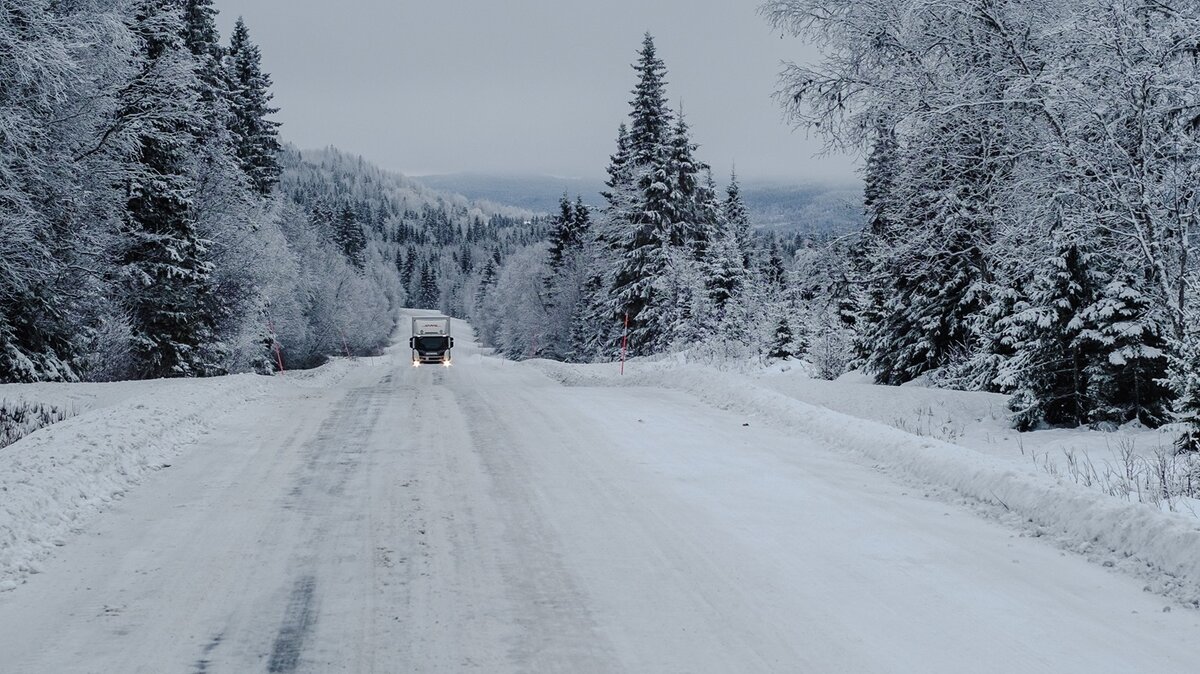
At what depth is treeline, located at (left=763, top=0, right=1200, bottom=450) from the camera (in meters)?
9.33

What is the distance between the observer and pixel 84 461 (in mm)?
7254

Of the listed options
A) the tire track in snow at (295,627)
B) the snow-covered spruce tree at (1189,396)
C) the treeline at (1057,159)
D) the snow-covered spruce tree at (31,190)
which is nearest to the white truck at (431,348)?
the snow-covered spruce tree at (31,190)

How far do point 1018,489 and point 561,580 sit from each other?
13.4 ft

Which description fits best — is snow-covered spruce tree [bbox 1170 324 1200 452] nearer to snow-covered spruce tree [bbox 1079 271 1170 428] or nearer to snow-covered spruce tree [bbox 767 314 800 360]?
snow-covered spruce tree [bbox 1079 271 1170 428]

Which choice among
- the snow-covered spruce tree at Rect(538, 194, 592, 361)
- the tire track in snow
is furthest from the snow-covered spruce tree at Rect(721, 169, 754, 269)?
the tire track in snow

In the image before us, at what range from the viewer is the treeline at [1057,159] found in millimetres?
9328

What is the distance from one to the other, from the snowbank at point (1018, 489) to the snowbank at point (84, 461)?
721cm

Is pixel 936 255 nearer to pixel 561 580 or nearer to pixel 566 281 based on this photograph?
pixel 561 580

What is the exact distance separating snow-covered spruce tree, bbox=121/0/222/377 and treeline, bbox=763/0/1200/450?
678 inches

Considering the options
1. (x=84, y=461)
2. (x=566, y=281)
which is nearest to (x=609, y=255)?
(x=566, y=281)

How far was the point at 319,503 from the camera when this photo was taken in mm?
6648

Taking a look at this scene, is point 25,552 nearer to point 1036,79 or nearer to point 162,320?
point 1036,79

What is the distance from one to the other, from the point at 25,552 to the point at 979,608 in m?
6.15

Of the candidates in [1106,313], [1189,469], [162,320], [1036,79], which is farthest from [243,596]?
[162,320]
